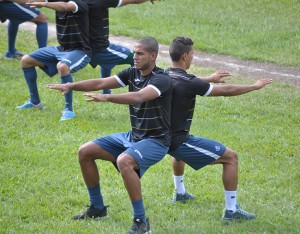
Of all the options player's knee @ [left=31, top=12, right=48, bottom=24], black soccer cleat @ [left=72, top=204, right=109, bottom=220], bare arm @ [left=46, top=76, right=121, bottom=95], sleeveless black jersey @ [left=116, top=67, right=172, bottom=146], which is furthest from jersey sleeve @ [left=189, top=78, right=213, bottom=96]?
player's knee @ [left=31, top=12, right=48, bottom=24]

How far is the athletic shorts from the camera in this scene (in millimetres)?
13055

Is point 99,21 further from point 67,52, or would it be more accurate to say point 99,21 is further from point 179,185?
point 179,185

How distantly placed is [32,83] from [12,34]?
111 inches

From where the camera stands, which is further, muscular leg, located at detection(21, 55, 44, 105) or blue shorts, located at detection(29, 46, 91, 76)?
muscular leg, located at detection(21, 55, 44, 105)

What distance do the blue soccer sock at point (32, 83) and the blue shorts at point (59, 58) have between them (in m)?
0.24

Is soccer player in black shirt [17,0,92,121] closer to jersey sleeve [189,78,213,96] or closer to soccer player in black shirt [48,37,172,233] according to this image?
soccer player in black shirt [48,37,172,233]

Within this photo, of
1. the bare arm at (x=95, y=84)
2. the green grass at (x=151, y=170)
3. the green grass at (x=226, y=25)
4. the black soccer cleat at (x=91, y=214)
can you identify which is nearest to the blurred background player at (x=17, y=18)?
the green grass at (x=151, y=170)

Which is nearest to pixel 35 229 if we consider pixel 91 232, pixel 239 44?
pixel 91 232

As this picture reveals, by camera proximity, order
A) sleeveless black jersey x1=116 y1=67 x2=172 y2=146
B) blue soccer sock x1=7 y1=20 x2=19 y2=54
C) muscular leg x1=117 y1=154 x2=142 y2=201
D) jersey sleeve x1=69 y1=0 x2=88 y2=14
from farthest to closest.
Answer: blue soccer sock x1=7 y1=20 x2=19 y2=54, jersey sleeve x1=69 y1=0 x2=88 y2=14, sleeveless black jersey x1=116 y1=67 x2=172 y2=146, muscular leg x1=117 y1=154 x2=142 y2=201

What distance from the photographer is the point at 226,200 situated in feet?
25.3

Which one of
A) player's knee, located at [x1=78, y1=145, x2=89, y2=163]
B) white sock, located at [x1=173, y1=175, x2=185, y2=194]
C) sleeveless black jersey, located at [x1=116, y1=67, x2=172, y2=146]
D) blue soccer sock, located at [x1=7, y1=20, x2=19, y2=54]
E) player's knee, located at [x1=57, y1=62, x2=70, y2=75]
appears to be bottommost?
blue soccer sock, located at [x1=7, y1=20, x2=19, y2=54]

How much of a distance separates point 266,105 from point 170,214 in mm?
4489

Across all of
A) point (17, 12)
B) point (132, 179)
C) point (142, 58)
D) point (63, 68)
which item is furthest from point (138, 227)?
point (17, 12)

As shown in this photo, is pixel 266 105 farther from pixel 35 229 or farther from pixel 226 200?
pixel 35 229
